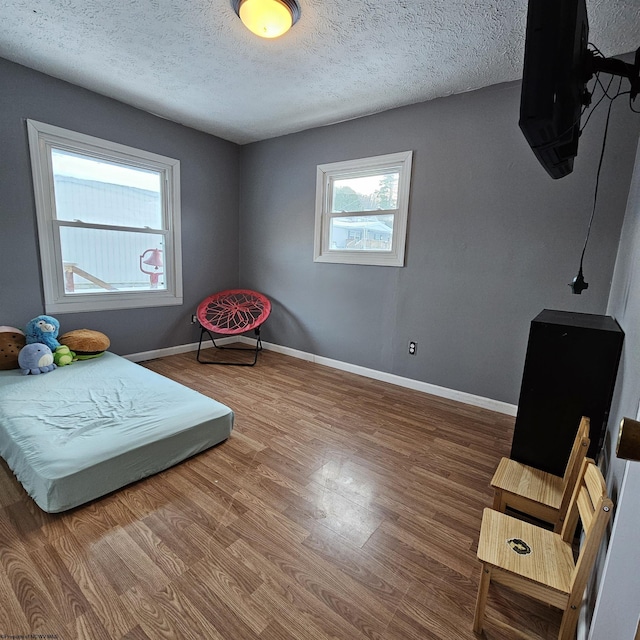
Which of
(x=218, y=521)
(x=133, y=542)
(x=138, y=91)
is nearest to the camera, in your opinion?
(x=133, y=542)

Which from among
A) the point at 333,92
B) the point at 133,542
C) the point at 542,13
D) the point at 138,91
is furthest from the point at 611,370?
the point at 138,91

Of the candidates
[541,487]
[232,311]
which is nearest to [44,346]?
[232,311]

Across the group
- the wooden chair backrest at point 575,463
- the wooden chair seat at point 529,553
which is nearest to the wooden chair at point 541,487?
the wooden chair backrest at point 575,463

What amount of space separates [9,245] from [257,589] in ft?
10.8

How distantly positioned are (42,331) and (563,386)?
373cm

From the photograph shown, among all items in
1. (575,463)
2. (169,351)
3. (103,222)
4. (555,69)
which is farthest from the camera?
(169,351)

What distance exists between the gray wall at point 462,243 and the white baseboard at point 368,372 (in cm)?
6

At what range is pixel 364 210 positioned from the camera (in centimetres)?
346

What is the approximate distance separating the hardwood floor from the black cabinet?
440 mm

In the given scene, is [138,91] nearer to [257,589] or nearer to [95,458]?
[95,458]

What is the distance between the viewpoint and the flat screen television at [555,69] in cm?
95

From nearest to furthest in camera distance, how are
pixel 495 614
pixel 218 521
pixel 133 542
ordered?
pixel 495 614 < pixel 133 542 < pixel 218 521

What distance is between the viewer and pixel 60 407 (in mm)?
2076

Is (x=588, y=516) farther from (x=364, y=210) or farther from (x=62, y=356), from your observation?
(x=62, y=356)
